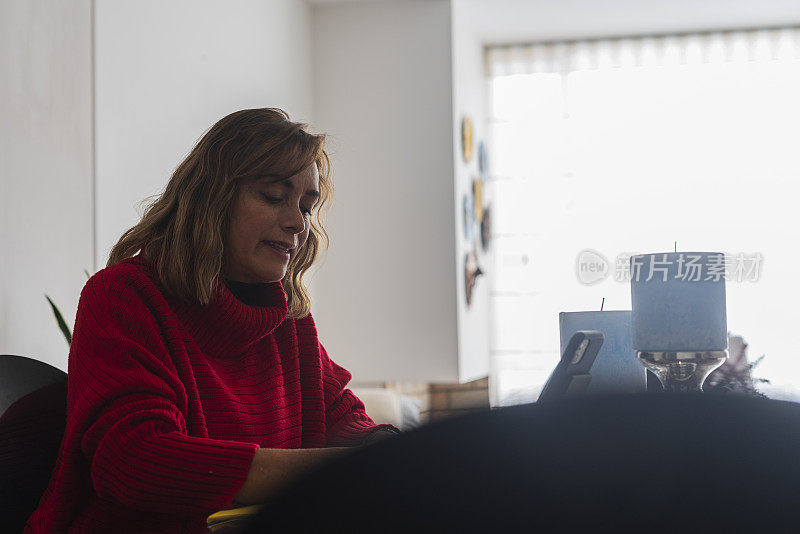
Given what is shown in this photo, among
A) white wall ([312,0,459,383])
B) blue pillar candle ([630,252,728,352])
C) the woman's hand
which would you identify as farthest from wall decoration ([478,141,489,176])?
the woman's hand

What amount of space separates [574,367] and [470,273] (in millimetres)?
3684

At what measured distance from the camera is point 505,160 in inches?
213

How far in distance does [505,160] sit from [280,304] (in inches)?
160

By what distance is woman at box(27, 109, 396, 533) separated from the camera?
1052 millimetres

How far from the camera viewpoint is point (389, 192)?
4.60m

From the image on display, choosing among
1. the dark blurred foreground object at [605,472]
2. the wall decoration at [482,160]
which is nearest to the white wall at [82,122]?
the wall decoration at [482,160]

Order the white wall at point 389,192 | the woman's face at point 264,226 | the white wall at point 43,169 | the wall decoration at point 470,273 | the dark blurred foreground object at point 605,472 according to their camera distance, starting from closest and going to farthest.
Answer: the dark blurred foreground object at point 605,472 → the woman's face at point 264,226 → the white wall at point 43,169 → the white wall at point 389,192 → the wall decoration at point 470,273

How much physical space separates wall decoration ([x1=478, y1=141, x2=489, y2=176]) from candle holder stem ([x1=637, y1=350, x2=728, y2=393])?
13.4 ft

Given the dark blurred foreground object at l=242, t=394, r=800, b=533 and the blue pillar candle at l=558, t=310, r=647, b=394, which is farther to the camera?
the blue pillar candle at l=558, t=310, r=647, b=394

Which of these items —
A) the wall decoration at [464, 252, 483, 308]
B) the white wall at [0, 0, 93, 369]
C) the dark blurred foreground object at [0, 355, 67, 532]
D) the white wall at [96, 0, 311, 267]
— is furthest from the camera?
the wall decoration at [464, 252, 483, 308]

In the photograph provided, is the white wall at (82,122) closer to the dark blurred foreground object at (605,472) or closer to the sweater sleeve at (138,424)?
the sweater sleeve at (138,424)

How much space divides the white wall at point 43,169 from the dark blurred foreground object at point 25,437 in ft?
3.58

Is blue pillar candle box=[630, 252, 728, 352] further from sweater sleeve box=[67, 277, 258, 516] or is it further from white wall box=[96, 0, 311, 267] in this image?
white wall box=[96, 0, 311, 267]

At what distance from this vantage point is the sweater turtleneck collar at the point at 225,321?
1.35m
